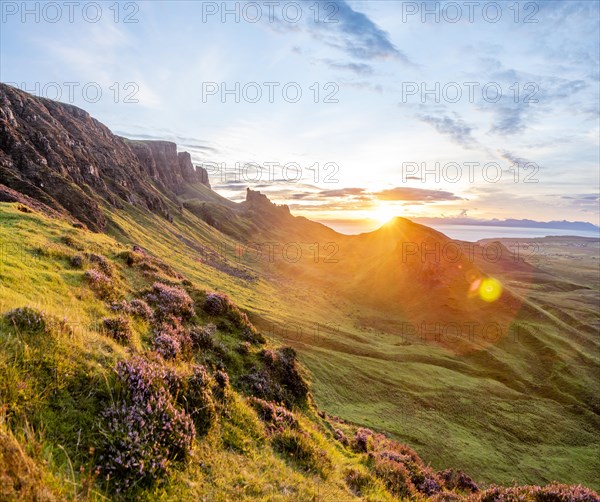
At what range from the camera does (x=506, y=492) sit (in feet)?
46.5

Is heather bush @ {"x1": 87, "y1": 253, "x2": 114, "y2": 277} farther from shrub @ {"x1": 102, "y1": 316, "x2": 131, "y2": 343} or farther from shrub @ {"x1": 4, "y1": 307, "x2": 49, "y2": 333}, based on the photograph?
shrub @ {"x1": 4, "y1": 307, "x2": 49, "y2": 333}

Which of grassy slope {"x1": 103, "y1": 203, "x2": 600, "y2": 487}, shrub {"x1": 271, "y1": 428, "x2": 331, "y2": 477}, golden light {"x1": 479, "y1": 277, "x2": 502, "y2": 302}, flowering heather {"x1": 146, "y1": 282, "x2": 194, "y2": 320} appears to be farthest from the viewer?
golden light {"x1": 479, "y1": 277, "x2": 502, "y2": 302}

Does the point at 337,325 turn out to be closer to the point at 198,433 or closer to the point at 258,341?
the point at 258,341

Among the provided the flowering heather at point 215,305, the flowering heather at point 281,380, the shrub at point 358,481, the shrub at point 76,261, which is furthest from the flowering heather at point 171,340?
the shrub at point 358,481

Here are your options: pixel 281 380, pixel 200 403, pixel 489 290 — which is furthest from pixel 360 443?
pixel 489 290

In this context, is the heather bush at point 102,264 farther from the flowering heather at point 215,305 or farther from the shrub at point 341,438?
the shrub at point 341,438

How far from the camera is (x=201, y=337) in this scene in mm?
17844

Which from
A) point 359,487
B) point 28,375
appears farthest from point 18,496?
point 359,487

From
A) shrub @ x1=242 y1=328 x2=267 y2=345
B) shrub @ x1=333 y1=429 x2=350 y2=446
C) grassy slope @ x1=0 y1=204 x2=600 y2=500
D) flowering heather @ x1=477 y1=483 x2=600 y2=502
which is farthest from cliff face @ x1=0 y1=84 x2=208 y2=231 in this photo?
flowering heather @ x1=477 y1=483 x2=600 y2=502

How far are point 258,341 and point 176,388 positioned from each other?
1289 cm

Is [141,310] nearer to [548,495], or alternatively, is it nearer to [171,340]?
[171,340]

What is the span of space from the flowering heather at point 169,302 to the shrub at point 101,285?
2.29 m

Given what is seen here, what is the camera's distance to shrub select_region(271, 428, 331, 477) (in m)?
11.2

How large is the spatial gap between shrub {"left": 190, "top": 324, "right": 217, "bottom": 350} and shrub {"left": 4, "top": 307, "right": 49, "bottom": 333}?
8397 millimetres
